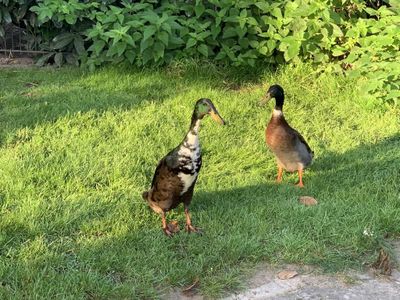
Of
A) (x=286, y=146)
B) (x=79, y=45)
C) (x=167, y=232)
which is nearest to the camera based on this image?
(x=167, y=232)

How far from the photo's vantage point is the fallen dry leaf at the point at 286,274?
12.1 feet

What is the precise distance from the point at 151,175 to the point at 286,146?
1.08 m

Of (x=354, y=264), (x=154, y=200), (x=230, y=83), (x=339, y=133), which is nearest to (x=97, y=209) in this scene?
(x=154, y=200)

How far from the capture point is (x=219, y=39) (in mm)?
7219

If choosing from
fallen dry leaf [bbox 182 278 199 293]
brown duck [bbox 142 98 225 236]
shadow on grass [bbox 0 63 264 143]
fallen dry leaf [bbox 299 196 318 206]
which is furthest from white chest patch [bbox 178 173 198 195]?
shadow on grass [bbox 0 63 264 143]

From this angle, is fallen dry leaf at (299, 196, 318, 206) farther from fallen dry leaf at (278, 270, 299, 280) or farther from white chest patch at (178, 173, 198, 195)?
white chest patch at (178, 173, 198, 195)

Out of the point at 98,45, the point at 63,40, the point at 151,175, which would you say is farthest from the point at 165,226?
the point at 63,40

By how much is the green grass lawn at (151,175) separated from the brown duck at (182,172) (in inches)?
7.0

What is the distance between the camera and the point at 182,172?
156 inches

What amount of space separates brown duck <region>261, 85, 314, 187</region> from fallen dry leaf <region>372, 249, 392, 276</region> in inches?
46.0

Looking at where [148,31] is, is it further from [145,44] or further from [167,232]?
[167,232]

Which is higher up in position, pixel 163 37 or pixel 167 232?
pixel 163 37

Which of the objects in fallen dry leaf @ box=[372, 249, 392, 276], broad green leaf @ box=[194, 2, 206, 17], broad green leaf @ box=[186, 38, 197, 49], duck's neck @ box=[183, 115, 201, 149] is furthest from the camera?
broad green leaf @ box=[194, 2, 206, 17]

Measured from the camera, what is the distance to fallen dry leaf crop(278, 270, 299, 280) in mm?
3697
